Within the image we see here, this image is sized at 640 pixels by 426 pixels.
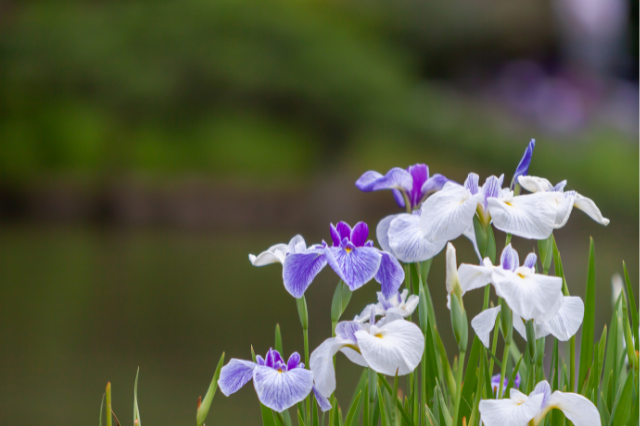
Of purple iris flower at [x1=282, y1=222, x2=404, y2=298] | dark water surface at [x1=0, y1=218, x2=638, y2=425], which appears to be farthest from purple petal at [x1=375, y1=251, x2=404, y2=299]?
dark water surface at [x1=0, y1=218, x2=638, y2=425]

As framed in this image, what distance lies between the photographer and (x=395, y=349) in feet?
0.77

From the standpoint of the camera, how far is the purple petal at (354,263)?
0.24 meters

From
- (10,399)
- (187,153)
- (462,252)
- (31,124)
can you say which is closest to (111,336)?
(10,399)

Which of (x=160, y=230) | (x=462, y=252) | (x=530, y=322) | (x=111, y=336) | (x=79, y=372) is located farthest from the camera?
(x=160, y=230)

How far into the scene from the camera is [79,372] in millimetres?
1424

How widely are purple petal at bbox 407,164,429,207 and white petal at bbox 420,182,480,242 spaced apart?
0.29 ft

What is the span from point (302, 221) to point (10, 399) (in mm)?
3454

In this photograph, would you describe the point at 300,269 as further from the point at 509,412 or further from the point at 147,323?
the point at 147,323

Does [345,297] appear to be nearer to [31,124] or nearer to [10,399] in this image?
[10,399]

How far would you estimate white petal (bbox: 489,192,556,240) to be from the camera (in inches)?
9.2

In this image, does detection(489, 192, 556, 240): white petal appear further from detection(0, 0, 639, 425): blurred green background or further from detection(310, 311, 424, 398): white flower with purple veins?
detection(0, 0, 639, 425): blurred green background

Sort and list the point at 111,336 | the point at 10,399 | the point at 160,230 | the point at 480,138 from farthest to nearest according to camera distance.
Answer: the point at 480,138 < the point at 160,230 < the point at 111,336 < the point at 10,399

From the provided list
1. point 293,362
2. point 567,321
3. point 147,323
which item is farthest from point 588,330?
point 147,323

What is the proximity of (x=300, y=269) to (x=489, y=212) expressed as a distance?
0.28 ft
